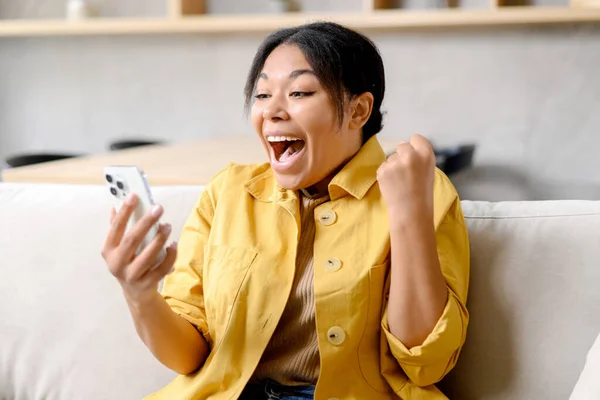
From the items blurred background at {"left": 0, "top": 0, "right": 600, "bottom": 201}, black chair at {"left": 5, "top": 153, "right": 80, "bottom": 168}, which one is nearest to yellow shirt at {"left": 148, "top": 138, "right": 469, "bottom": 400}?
blurred background at {"left": 0, "top": 0, "right": 600, "bottom": 201}

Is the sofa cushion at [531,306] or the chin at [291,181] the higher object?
the chin at [291,181]

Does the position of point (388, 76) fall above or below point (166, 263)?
below

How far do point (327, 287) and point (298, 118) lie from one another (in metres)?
0.26

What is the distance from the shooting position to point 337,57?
116 cm

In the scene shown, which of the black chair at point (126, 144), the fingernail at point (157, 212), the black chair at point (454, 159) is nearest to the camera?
the fingernail at point (157, 212)

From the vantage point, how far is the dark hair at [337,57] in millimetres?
1155

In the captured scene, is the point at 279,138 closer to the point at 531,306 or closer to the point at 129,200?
the point at 129,200

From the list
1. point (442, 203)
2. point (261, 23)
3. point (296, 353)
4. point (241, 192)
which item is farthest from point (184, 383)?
point (261, 23)

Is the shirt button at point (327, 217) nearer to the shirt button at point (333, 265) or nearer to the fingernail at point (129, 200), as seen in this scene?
the shirt button at point (333, 265)

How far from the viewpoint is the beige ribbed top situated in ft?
3.77

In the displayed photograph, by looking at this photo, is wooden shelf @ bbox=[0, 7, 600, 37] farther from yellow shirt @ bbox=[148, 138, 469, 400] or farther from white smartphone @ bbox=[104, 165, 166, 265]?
white smartphone @ bbox=[104, 165, 166, 265]

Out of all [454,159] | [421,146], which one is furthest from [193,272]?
[454,159]

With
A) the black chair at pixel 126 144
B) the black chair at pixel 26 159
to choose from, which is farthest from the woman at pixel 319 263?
the black chair at pixel 126 144

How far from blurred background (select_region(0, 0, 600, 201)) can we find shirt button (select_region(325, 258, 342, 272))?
6.64ft
